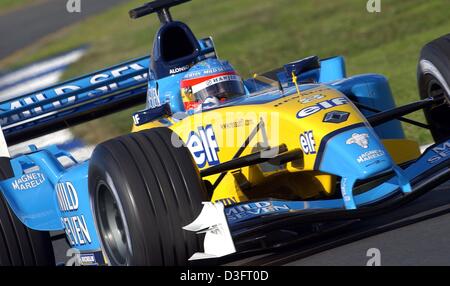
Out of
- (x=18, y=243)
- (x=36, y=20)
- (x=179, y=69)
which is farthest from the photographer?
(x=36, y=20)

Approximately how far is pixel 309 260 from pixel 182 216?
2.57ft

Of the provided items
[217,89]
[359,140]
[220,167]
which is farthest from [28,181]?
[359,140]

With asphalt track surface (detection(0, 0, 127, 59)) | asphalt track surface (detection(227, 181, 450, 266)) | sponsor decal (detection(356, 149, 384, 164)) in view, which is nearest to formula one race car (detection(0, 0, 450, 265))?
sponsor decal (detection(356, 149, 384, 164))

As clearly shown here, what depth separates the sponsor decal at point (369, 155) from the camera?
5711 millimetres

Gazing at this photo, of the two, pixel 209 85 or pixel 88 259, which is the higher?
pixel 209 85

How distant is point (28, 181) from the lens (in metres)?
7.29

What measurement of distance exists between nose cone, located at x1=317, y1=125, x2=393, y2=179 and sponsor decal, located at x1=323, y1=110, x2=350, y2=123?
0.10 m

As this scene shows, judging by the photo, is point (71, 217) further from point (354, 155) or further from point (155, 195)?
point (354, 155)

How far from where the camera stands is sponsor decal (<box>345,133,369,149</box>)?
5.81 m

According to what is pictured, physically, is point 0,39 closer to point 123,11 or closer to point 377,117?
point 123,11

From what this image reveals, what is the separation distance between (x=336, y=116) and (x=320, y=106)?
16 cm

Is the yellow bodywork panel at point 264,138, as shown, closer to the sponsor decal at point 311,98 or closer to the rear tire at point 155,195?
the sponsor decal at point 311,98

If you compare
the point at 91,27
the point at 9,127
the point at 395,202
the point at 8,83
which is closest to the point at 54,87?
the point at 9,127

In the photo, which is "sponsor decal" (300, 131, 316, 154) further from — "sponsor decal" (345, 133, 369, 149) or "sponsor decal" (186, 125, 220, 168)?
"sponsor decal" (186, 125, 220, 168)
